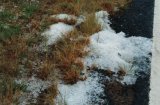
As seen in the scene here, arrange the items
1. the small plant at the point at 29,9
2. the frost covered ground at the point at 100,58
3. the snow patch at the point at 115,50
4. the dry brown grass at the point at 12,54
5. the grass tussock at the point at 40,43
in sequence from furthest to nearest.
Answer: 1. the small plant at the point at 29,9
2. the snow patch at the point at 115,50
3. the dry brown grass at the point at 12,54
4. the grass tussock at the point at 40,43
5. the frost covered ground at the point at 100,58

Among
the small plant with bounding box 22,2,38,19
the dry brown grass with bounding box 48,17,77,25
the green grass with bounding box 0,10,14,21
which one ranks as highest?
the small plant with bounding box 22,2,38,19

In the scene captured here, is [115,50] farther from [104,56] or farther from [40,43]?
[40,43]

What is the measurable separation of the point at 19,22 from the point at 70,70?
1106mm

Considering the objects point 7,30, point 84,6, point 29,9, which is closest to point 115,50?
point 84,6

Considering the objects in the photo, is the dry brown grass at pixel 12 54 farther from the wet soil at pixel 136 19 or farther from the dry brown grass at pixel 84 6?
the wet soil at pixel 136 19

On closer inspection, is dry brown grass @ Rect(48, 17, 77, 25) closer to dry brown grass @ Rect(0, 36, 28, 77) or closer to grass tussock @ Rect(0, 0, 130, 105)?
grass tussock @ Rect(0, 0, 130, 105)

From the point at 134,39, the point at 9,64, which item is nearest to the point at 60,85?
the point at 9,64

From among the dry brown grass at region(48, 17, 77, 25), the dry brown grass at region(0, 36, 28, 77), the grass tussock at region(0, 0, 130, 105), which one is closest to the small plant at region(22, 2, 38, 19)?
the grass tussock at region(0, 0, 130, 105)

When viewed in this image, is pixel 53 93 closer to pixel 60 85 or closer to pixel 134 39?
pixel 60 85

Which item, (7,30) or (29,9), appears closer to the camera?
(7,30)

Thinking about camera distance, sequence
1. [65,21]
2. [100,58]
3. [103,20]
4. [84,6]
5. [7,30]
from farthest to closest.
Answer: [84,6] < [103,20] < [65,21] < [7,30] < [100,58]

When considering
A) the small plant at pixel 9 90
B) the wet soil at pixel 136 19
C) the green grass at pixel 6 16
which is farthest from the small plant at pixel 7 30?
the wet soil at pixel 136 19

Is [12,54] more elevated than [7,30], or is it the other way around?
[7,30]

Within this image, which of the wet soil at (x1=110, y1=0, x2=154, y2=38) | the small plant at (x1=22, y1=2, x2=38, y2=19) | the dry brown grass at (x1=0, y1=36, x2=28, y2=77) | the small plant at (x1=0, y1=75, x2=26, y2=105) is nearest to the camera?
the small plant at (x1=0, y1=75, x2=26, y2=105)
